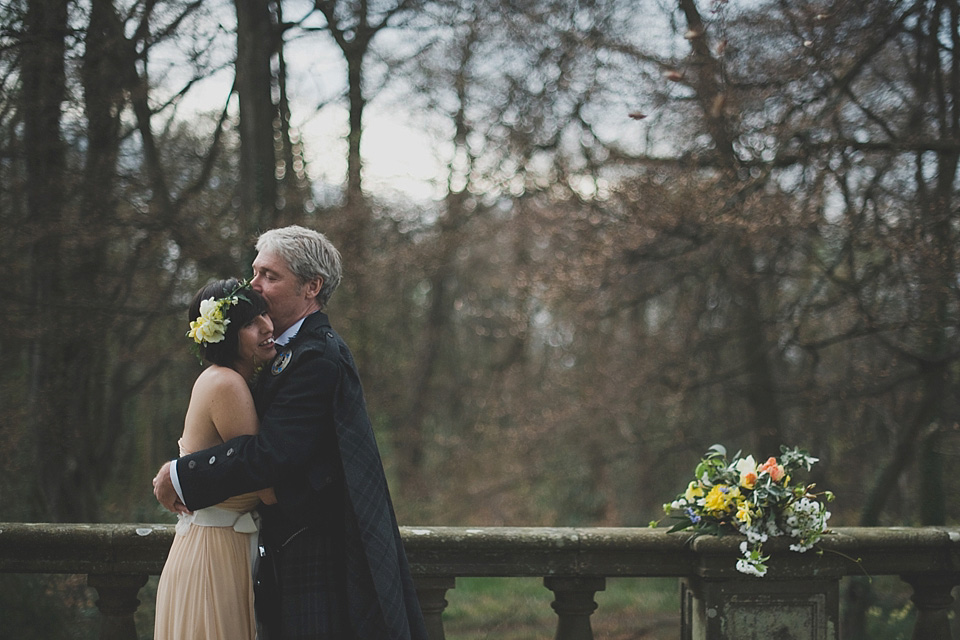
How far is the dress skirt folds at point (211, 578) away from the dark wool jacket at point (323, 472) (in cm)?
10

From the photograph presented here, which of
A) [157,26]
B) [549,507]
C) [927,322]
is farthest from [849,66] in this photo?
[549,507]

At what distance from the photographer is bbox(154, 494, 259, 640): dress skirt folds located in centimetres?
253

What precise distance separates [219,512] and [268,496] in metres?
0.17

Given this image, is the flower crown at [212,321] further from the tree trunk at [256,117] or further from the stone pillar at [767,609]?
the tree trunk at [256,117]

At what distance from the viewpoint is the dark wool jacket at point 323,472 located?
96.7 inches

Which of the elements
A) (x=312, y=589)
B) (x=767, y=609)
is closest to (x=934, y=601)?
(x=767, y=609)

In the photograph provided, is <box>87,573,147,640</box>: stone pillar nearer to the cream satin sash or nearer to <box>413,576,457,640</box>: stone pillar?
the cream satin sash

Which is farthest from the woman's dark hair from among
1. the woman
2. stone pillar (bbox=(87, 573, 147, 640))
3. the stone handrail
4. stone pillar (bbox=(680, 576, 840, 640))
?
stone pillar (bbox=(680, 576, 840, 640))

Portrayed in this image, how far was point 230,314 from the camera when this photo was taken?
102 inches

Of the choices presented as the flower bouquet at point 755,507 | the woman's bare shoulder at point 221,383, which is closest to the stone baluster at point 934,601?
the flower bouquet at point 755,507

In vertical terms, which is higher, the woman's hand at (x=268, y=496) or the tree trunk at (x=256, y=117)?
the tree trunk at (x=256, y=117)

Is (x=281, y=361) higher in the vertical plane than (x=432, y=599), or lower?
higher

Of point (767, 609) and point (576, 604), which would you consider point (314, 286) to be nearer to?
point (576, 604)

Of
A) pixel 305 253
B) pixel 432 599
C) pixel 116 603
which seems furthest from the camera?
pixel 432 599
